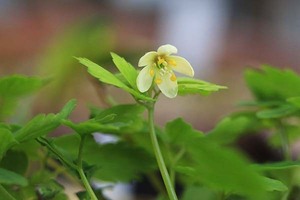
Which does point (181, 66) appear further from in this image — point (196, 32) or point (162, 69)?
point (196, 32)

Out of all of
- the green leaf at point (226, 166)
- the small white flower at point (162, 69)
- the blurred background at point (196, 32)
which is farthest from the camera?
the blurred background at point (196, 32)

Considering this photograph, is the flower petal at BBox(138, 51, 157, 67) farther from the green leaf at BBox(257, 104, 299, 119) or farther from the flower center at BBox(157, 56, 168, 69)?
the green leaf at BBox(257, 104, 299, 119)

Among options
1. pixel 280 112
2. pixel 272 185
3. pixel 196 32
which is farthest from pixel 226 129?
pixel 196 32

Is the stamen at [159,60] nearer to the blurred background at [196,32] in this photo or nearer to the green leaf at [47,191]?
the green leaf at [47,191]

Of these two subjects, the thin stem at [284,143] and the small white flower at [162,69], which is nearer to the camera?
the small white flower at [162,69]

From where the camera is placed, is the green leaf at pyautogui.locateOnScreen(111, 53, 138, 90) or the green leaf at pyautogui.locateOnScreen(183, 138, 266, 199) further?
the green leaf at pyautogui.locateOnScreen(111, 53, 138, 90)

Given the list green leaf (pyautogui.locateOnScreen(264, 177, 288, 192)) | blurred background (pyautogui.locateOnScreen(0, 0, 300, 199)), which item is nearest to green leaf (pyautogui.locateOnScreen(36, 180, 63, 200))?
green leaf (pyautogui.locateOnScreen(264, 177, 288, 192))

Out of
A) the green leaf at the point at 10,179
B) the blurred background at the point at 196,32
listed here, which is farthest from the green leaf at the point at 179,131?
the blurred background at the point at 196,32
